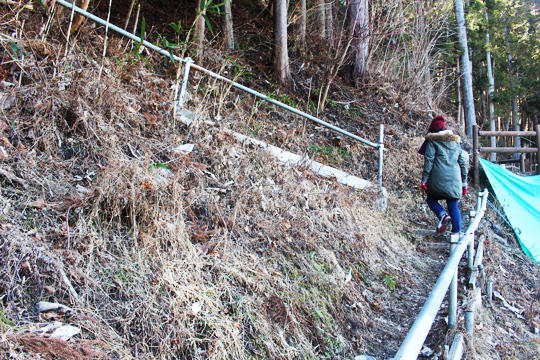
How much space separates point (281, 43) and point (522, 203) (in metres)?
6.02

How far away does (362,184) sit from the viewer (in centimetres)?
608

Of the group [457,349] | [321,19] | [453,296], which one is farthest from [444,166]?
[321,19]

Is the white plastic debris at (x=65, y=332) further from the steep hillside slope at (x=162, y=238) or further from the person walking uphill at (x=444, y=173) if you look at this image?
the person walking uphill at (x=444, y=173)

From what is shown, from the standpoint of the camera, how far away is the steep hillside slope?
6.97 feet

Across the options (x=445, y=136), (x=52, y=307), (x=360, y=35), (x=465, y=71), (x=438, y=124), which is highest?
(x=465, y=71)

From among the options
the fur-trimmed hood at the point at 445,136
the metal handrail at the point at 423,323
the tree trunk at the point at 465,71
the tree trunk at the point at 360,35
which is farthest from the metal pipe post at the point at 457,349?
the tree trunk at the point at 465,71

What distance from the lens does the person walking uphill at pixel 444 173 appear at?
5223mm

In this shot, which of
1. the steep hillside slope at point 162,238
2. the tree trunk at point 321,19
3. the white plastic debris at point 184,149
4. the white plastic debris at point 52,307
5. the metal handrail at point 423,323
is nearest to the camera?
the metal handrail at point 423,323

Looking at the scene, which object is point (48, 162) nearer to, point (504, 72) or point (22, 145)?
point (22, 145)

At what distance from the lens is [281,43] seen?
711 centimetres

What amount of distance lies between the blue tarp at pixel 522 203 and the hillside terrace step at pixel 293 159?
3476 millimetres

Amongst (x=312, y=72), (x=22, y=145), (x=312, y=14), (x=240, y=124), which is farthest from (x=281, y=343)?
(x=312, y=14)

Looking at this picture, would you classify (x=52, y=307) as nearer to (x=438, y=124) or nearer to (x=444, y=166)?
(x=444, y=166)

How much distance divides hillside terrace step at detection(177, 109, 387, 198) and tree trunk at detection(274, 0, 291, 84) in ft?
8.48
